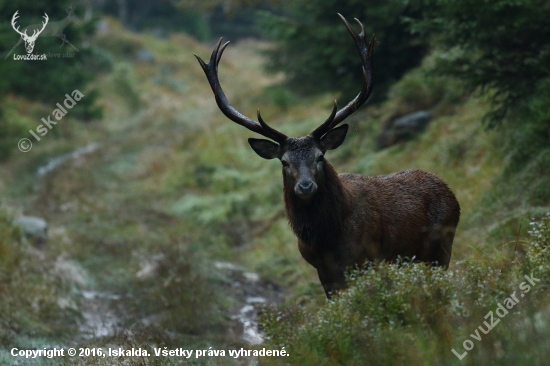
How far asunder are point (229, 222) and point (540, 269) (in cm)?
947

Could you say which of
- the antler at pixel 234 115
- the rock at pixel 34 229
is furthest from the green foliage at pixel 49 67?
the antler at pixel 234 115

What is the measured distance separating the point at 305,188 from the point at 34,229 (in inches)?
276

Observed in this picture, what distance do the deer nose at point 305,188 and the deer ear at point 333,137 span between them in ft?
1.97

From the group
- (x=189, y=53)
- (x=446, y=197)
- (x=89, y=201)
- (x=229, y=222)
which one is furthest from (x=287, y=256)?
(x=189, y=53)

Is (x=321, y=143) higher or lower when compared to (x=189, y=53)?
lower

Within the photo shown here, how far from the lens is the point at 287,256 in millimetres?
10992

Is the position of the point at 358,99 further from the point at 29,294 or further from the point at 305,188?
the point at 29,294

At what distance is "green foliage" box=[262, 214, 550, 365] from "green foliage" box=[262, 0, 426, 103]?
327 inches

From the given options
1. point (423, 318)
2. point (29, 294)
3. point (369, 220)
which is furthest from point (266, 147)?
point (29, 294)

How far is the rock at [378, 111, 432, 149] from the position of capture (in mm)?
12477

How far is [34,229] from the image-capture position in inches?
452

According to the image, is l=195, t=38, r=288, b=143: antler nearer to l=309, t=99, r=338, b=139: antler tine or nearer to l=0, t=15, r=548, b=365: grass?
l=309, t=99, r=338, b=139: antler tine

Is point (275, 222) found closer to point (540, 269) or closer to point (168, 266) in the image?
point (168, 266)

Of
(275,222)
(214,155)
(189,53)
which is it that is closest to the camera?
(275,222)
